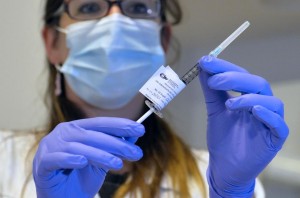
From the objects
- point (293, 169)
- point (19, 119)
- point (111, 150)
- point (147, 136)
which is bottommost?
point (293, 169)

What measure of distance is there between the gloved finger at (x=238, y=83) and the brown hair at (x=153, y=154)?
17.4 inches

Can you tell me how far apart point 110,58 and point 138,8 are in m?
0.18

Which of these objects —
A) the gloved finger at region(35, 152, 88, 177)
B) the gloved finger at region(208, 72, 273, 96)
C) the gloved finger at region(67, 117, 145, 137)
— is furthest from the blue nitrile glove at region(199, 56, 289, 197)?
the gloved finger at region(35, 152, 88, 177)

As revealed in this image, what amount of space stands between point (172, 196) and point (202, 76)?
17.2 inches

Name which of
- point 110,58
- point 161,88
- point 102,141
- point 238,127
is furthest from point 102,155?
point 110,58

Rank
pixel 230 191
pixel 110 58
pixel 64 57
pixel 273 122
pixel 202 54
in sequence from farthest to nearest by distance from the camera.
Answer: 1. pixel 202 54
2. pixel 64 57
3. pixel 110 58
4. pixel 230 191
5. pixel 273 122

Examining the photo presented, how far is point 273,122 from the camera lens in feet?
2.23

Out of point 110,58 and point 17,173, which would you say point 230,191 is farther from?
point 17,173

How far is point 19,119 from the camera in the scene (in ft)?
4.94

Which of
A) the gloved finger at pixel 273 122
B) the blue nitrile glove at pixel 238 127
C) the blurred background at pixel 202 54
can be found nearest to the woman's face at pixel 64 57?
the blurred background at pixel 202 54

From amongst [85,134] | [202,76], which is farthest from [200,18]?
[85,134]

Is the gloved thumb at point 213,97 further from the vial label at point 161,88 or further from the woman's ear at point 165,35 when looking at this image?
the woman's ear at point 165,35

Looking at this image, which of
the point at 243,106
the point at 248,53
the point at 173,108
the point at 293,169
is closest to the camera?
the point at 243,106

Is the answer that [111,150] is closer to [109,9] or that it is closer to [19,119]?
[109,9]
